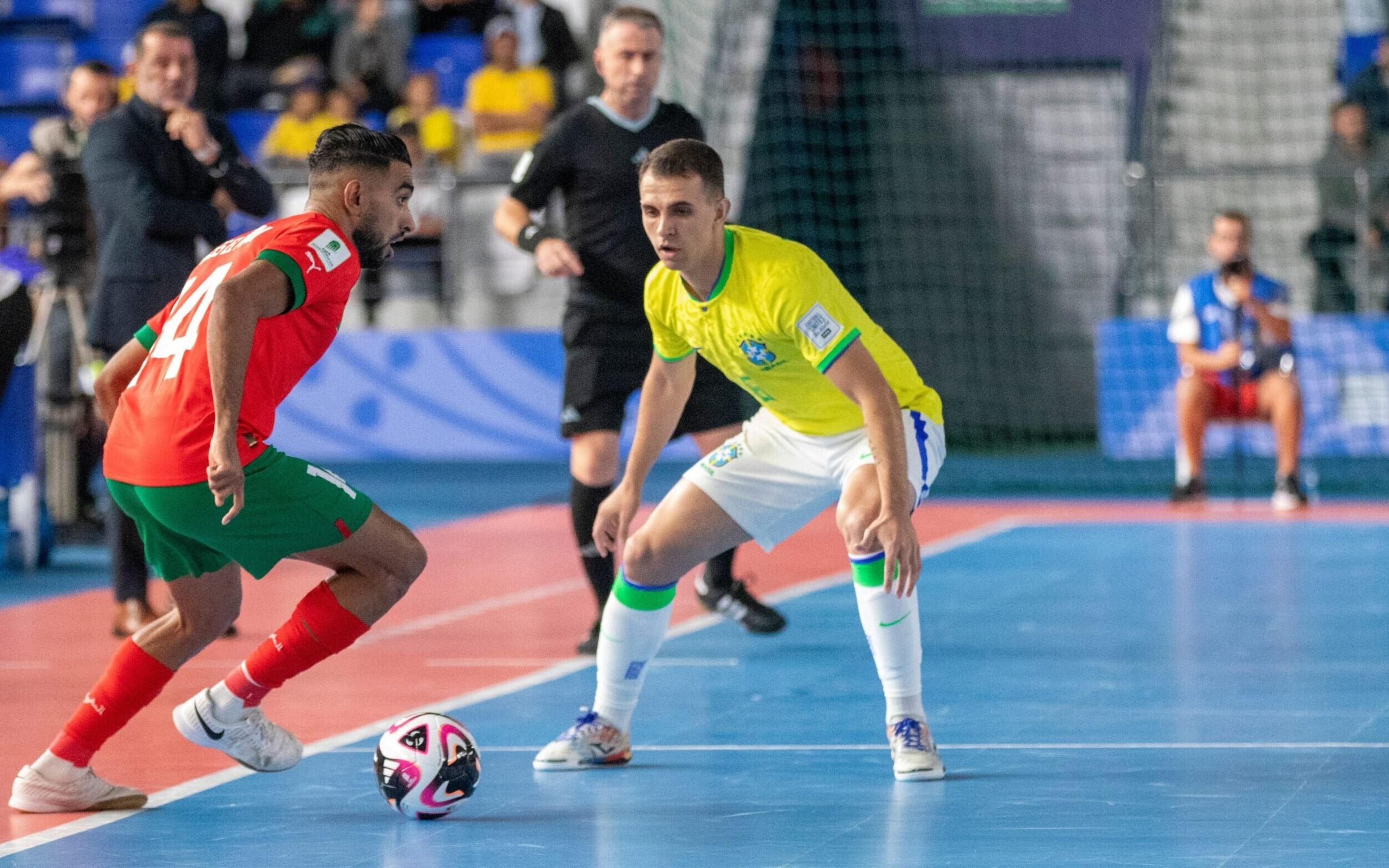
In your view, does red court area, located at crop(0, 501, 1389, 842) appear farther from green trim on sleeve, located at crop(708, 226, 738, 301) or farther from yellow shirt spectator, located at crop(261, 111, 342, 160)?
yellow shirt spectator, located at crop(261, 111, 342, 160)

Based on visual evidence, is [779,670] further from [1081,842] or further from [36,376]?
[36,376]

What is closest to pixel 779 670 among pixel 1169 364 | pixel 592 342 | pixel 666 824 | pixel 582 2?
pixel 592 342

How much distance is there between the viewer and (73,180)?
10.7m

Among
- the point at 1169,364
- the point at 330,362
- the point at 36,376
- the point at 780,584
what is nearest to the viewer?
the point at 780,584

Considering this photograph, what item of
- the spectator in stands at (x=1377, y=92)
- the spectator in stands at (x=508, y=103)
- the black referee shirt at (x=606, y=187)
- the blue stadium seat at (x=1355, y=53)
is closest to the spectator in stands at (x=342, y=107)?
the spectator in stands at (x=508, y=103)

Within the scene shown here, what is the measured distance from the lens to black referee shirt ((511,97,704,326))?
7457mm

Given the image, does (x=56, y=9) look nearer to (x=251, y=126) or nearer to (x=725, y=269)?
(x=251, y=126)

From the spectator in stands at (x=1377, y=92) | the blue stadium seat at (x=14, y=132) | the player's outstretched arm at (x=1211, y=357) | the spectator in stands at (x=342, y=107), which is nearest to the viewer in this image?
the player's outstretched arm at (x=1211, y=357)

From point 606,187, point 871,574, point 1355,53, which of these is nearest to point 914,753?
point 871,574

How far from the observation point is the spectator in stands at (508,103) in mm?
16172

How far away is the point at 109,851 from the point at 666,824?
1.23 m

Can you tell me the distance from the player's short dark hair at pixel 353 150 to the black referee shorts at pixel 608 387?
2.56m

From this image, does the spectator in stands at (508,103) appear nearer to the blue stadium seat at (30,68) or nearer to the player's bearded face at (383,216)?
the blue stadium seat at (30,68)

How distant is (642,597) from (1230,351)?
758 centimetres
